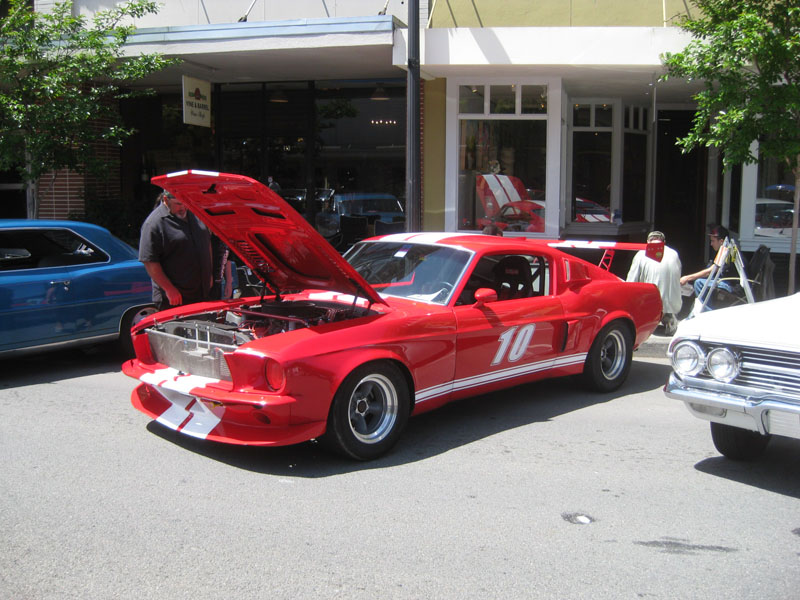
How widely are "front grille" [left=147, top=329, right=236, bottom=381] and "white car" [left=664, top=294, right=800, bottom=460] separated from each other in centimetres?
279

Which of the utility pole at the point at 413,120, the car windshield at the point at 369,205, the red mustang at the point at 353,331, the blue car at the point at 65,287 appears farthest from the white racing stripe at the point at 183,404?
the car windshield at the point at 369,205

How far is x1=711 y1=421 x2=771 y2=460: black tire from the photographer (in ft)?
16.6

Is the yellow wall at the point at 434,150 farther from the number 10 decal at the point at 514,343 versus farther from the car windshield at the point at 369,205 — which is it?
the number 10 decal at the point at 514,343

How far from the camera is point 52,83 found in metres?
10.1

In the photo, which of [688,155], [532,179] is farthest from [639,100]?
[532,179]

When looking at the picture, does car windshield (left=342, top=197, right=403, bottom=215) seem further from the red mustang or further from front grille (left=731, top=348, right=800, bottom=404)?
front grille (left=731, top=348, right=800, bottom=404)

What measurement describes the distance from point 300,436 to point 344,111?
10371mm

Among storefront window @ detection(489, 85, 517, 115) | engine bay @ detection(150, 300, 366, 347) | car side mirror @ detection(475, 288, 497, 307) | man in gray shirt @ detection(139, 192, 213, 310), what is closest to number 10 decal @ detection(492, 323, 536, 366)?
car side mirror @ detection(475, 288, 497, 307)

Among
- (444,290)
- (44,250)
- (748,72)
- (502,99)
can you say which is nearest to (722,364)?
(444,290)

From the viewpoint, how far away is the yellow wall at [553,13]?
1148cm

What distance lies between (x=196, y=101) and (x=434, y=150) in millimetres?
4011

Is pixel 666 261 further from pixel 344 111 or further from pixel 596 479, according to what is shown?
pixel 344 111

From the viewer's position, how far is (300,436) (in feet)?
15.5

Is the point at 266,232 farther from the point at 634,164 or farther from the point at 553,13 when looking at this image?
the point at 634,164
